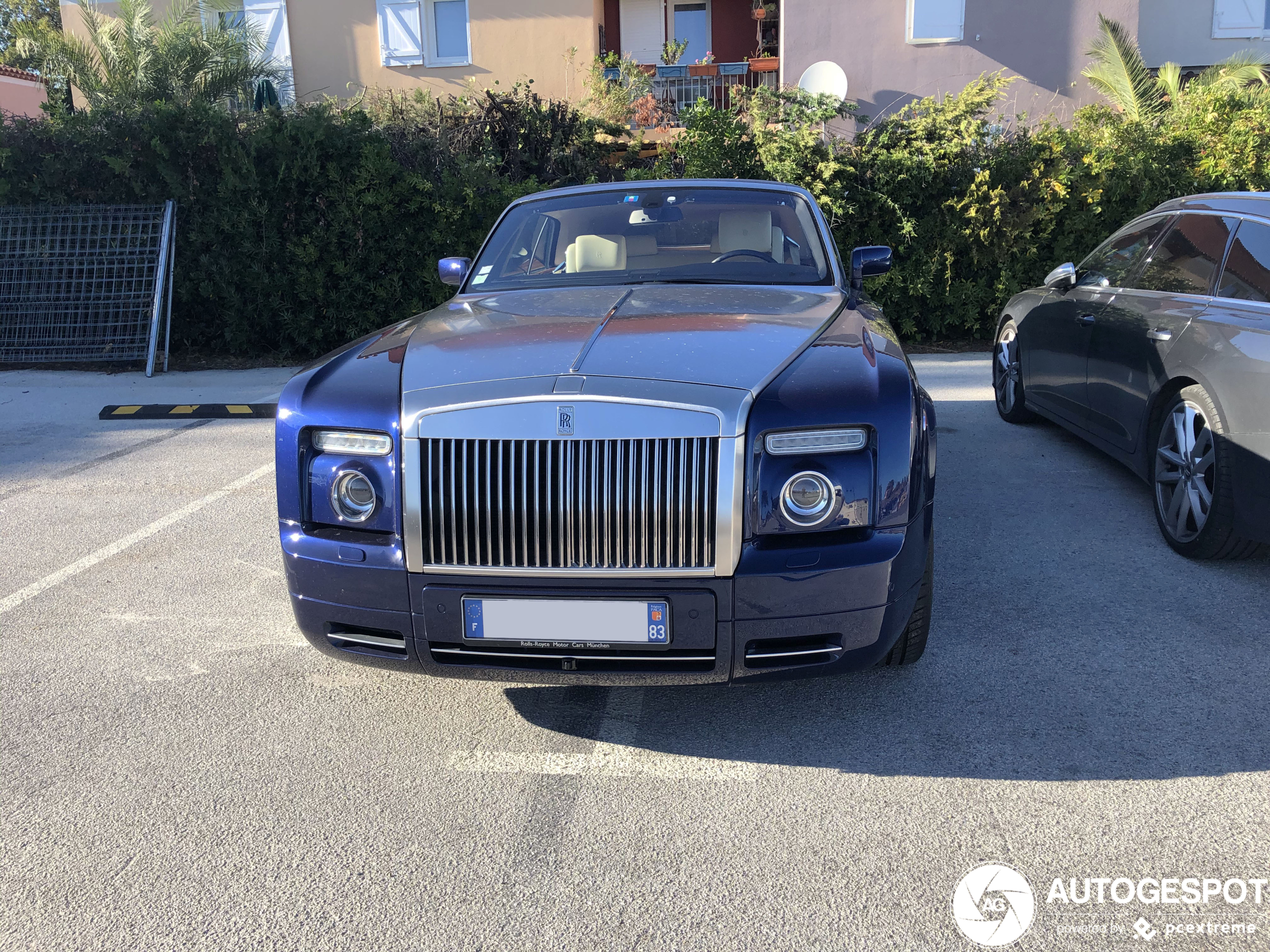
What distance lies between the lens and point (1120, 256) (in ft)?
19.4

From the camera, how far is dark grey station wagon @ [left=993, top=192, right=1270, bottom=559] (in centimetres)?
421

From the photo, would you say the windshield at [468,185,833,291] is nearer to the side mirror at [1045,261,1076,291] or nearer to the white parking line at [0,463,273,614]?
the side mirror at [1045,261,1076,291]

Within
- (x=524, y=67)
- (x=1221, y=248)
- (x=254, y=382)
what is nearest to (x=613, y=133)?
(x=254, y=382)

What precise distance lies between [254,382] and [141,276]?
1956 mm

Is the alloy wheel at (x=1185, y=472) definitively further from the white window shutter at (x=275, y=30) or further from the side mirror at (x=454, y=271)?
the white window shutter at (x=275, y=30)

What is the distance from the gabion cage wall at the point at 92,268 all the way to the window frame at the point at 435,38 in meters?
10.8

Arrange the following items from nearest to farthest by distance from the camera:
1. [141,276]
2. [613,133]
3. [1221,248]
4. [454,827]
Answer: [454,827]
[1221,248]
[141,276]
[613,133]

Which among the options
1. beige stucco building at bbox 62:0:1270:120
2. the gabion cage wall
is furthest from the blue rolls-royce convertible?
beige stucco building at bbox 62:0:1270:120

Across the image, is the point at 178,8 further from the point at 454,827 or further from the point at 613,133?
the point at 454,827

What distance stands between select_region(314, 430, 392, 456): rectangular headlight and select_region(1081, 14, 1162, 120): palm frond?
1723 centimetres

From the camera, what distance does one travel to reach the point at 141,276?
34.8 feet

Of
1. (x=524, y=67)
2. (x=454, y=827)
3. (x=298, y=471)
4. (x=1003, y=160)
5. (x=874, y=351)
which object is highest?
(x=524, y=67)

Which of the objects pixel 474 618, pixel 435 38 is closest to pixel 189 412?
pixel 474 618

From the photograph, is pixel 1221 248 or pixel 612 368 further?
pixel 1221 248
